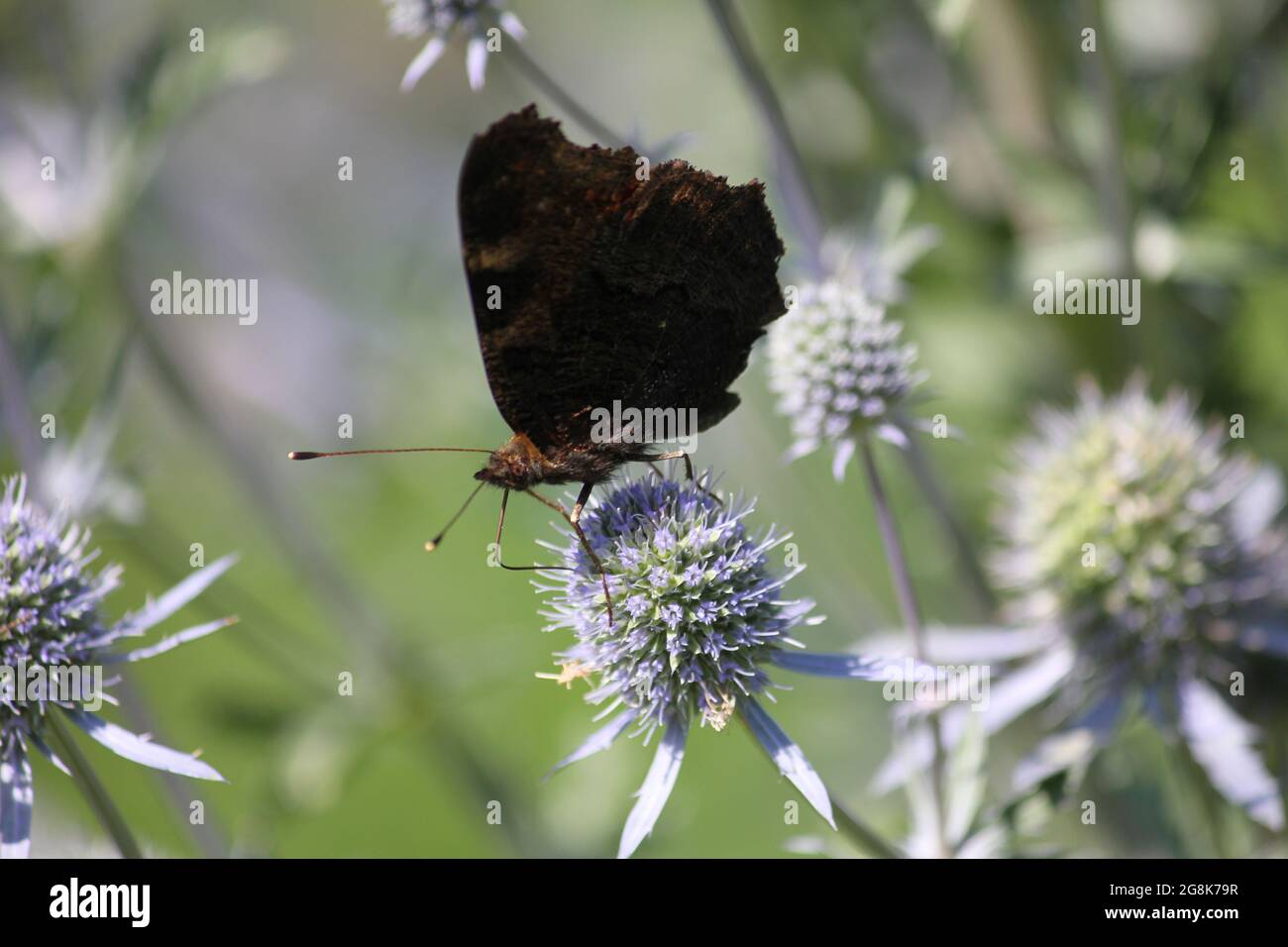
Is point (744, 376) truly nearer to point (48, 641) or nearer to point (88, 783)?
point (48, 641)

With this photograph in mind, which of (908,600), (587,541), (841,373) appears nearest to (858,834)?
(908,600)

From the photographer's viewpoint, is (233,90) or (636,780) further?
(233,90)

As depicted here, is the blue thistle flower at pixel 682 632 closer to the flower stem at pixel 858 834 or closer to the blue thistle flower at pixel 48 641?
the flower stem at pixel 858 834

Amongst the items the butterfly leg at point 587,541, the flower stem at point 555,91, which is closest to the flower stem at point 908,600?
the butterfly leg at point 587,541

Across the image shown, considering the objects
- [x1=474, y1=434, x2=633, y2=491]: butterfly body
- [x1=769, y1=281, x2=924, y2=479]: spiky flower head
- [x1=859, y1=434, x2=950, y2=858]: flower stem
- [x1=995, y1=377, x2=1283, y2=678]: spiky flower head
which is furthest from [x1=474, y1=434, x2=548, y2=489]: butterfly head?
[x1=995, y1=377, x2=1283, y2=678]: spiky flower head

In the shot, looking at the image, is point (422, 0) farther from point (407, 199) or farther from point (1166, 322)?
point (407, 199)
